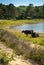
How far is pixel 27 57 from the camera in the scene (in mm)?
11719

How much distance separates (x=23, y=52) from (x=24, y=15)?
89.0m

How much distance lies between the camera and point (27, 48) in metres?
12.5

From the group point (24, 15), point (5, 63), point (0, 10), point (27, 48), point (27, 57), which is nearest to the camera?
point (5, 63)

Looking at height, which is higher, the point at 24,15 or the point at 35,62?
the point at 35,62

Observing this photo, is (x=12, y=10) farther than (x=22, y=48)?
Yes

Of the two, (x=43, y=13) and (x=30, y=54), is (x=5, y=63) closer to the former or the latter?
(x=30, y=54)

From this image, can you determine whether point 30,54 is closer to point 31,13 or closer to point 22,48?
point 22,48

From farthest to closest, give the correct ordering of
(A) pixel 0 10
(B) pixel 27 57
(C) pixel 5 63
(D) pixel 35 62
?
(A) pixel 0 10 < (B) pixel 27 57 < (D) pixel 35 62 < (C) pixel 5 63

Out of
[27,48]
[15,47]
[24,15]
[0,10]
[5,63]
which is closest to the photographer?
[5,63]

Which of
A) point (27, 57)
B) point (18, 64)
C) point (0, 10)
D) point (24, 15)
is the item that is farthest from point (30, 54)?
point (24, 15)

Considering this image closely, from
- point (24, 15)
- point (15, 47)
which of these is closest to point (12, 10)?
point (24, 15)

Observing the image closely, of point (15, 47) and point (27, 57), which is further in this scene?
point (15, 47)

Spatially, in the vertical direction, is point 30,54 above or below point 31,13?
above

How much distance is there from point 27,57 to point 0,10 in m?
81.9
